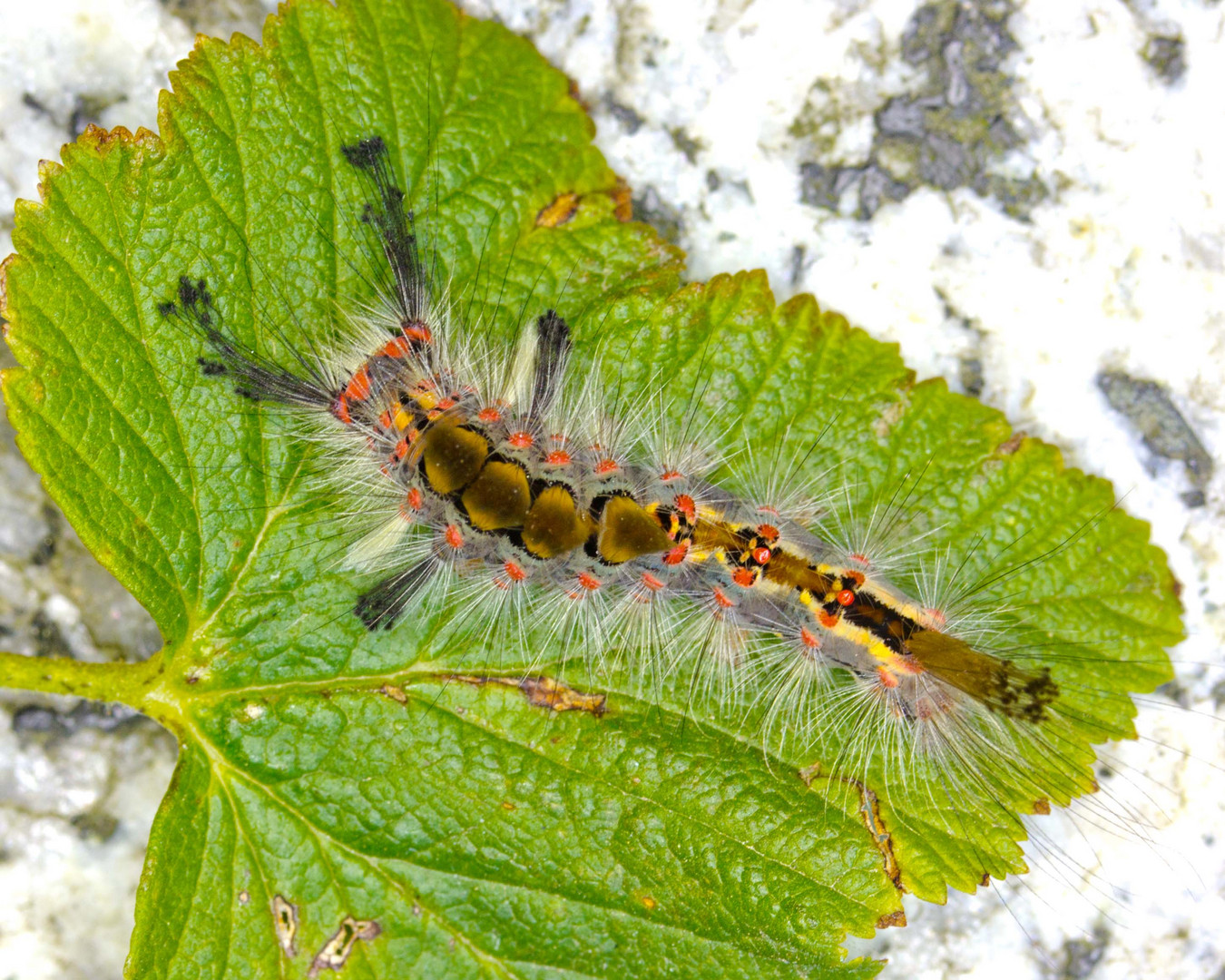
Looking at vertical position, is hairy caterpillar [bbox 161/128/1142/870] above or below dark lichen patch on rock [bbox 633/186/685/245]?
below

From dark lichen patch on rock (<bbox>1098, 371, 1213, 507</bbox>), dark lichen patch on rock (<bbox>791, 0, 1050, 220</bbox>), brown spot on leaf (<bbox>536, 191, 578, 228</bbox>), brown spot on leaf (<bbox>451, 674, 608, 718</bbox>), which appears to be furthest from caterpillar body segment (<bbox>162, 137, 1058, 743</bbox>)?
dark lichen patch on rock (<bbox>791, 0, 1050, 220</bbox>)

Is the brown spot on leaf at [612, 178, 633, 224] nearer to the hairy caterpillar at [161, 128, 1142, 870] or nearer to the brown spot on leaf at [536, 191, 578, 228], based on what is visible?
the brown spot on leaf at [536, 191, 578, 228]

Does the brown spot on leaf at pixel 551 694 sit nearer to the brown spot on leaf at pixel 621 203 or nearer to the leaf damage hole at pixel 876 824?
the leaf damage hole at pixel 876 824

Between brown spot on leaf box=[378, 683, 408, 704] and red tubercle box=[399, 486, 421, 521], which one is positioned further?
red tubercle box=[399, 486, 421, 521]

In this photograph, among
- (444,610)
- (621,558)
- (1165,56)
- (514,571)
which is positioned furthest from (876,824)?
(1165,56)

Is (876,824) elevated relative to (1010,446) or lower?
lower

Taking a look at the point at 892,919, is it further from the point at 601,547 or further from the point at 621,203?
the point at 621,203

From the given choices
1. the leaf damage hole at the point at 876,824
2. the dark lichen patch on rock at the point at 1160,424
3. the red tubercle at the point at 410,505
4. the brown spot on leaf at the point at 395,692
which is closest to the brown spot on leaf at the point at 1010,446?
the dark lichen patch on rock at the point at 1160,424

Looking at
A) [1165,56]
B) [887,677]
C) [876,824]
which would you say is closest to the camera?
[876,824]
